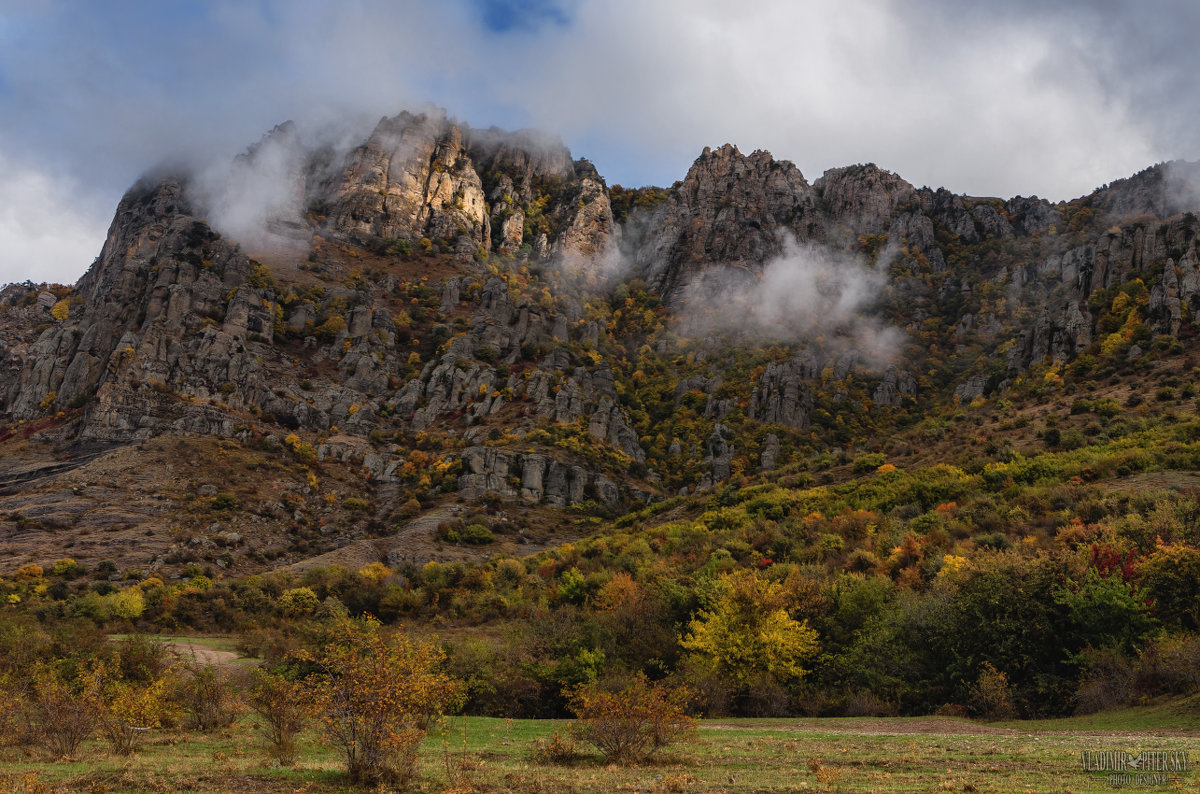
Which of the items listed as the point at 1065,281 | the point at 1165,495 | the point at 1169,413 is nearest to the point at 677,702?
the point at 1165,495

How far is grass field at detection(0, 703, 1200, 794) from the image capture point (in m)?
11.5

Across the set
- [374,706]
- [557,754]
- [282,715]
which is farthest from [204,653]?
[374,706]

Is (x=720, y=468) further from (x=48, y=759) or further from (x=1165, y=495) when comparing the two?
(x=48, y=759)

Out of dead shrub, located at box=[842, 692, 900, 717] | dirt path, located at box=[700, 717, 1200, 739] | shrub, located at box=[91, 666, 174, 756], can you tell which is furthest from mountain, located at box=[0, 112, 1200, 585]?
shrub, located at box=[91, 666, 174, 756]

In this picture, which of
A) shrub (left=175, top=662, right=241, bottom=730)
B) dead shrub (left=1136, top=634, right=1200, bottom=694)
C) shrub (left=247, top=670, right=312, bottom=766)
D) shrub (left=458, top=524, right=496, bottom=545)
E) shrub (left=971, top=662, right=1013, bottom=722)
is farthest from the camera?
shrub (left=458, top=524, right=496, bottom=545)

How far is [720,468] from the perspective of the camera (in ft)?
318

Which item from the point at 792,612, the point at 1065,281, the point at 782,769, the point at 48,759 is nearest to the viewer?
the point at 782,769

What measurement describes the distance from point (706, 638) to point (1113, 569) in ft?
51.9

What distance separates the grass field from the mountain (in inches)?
1922

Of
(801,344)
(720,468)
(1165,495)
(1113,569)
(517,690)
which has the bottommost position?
(517,690)

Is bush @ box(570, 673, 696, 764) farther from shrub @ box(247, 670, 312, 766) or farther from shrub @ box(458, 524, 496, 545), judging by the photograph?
shrub @ box(458, 524, 496, 545)

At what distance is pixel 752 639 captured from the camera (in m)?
28.8

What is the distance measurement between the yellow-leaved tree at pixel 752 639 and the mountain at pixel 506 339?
4024cm

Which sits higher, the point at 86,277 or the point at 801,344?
the point at 86,277
